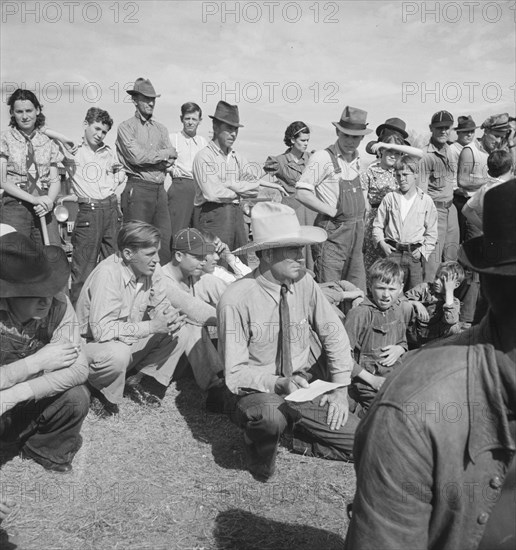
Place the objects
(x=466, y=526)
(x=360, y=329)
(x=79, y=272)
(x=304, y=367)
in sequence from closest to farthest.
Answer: (x=466, y=526)
(x=304, y=367)
(x=360, y=329)
(x=79, y=272)

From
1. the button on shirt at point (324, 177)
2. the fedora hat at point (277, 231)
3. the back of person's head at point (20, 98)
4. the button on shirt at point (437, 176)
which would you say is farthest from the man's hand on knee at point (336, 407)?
the button on shirt at point (437, 176)

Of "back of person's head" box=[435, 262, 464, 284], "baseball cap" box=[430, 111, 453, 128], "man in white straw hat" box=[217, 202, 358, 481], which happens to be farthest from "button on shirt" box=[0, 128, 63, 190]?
"baseball cap" box=[430, 111, 453, 128]

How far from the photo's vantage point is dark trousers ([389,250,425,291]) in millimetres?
6734

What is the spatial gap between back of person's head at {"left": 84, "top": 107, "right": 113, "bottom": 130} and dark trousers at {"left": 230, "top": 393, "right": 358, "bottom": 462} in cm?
403

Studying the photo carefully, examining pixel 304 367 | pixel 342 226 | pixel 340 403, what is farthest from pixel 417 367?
pixel 342 226

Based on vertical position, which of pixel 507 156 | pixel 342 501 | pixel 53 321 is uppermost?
pixel 507 156

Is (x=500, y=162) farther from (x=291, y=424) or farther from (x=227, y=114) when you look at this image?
(x=291, y=424)

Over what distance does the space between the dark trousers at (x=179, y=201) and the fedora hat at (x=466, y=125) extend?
3823 mm

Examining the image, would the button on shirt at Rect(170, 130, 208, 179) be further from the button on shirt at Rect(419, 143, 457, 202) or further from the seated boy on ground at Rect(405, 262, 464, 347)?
the seated boy on ground at Rect(405, 262, 464, 347)

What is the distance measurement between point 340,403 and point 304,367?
1.35 ft

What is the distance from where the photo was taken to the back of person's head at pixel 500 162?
241 inches

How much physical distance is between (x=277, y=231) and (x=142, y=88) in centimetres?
398

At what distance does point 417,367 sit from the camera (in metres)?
1.50

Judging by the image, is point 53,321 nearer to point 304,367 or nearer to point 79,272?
point 304,367
